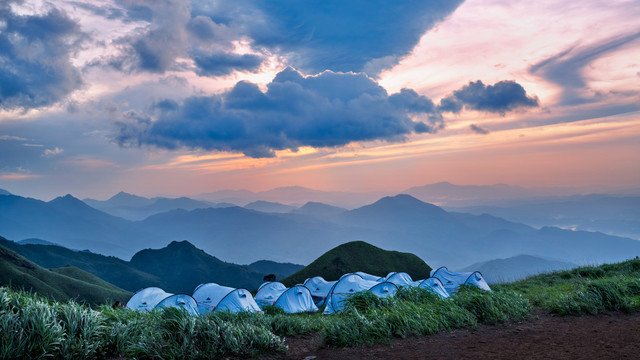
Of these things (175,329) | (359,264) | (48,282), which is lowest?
(359,264)

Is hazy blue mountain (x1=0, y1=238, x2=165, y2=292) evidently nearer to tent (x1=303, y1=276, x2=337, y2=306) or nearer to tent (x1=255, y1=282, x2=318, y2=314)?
tent (x1=303, y1=276, x2=337, y2=306)

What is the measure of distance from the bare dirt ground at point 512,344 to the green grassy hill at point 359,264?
45.7 meters

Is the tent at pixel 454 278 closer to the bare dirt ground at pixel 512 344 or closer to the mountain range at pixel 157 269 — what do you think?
the bare dirt ground at pixel 512 344

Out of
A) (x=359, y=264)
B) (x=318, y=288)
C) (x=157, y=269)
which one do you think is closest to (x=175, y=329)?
(x=318, y=288)

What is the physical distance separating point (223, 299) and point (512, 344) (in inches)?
802

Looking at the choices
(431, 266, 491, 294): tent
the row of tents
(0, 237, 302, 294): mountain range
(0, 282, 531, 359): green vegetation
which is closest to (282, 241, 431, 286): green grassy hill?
the row of tents

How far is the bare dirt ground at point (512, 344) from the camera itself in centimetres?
775

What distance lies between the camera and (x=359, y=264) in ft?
189

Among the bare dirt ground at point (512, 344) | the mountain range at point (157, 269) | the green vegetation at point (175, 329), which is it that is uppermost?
the green vegetation at point (175, 329)

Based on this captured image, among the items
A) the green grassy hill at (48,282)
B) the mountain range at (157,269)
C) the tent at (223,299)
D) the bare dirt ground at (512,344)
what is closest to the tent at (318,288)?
the tent at (223,299)

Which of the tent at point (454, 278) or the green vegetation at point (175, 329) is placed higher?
the green vegetation at point (175, 329)

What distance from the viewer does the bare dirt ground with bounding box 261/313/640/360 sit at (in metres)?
7.75

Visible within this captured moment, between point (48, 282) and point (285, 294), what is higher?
point (285, 294)

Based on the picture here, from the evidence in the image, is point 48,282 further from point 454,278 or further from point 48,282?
point 454,278
